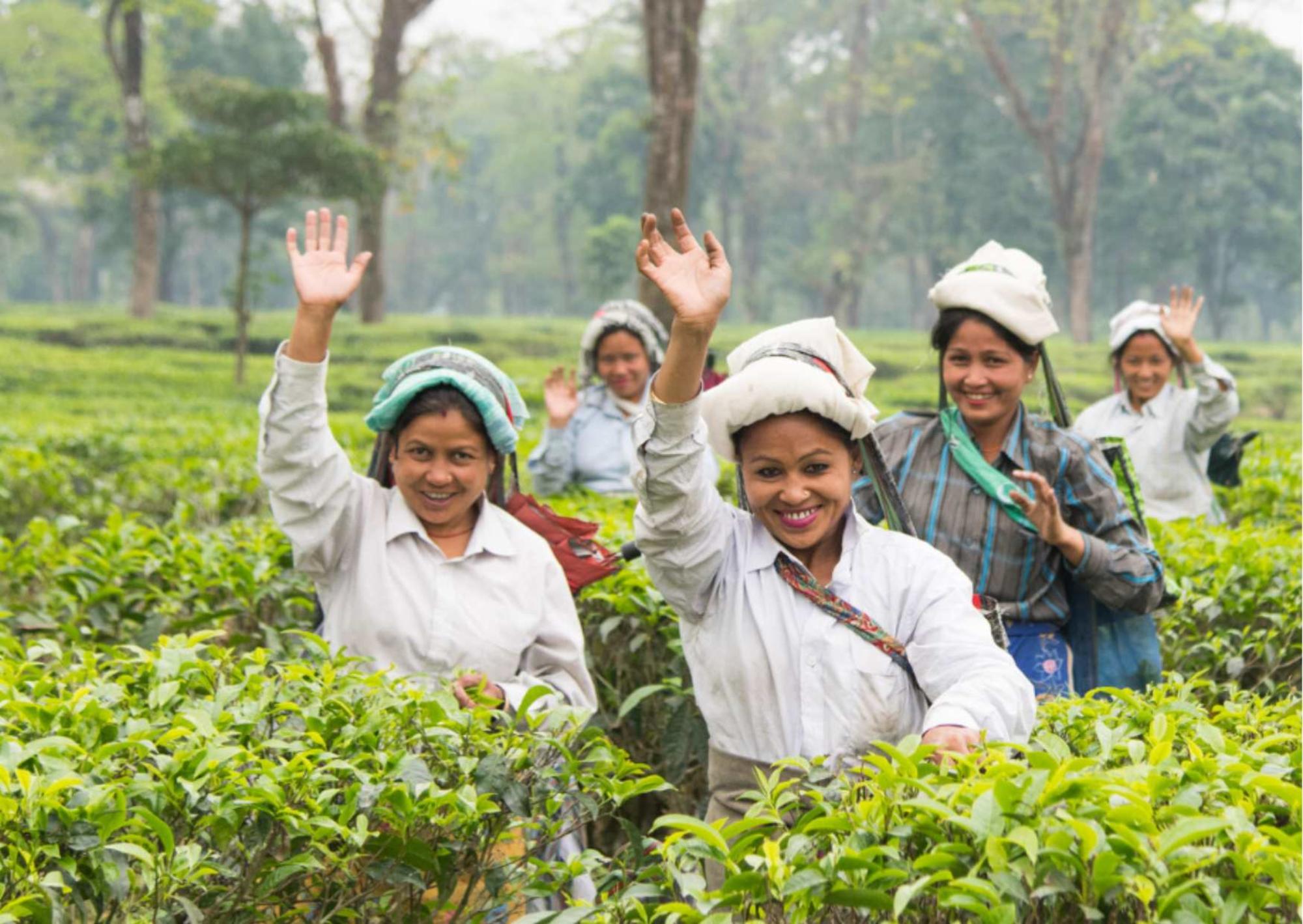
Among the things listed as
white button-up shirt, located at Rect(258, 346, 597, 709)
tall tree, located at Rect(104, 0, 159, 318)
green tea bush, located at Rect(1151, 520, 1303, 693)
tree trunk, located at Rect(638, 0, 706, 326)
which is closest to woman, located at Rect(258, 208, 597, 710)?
white button-up shirt, located at Rect(258, 346, 597, 709)

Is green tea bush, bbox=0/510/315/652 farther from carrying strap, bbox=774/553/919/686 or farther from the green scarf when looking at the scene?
the green scarf

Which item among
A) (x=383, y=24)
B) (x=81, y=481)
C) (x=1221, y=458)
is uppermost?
(x=383, y=24)

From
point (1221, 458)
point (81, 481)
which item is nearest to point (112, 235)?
point (81, 481)

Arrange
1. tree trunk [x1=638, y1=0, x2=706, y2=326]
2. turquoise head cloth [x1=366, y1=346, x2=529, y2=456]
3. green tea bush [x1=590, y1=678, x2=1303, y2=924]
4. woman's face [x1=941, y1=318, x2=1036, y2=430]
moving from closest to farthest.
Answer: green tea bush [x1=590, y1=678, x2=1303, y2=924] → turquoise head cloth [x1=366, y1=346, x2=529, y2=456] → woman's face [x1=941, y1=318, x2=1036, y2=430] → tree trunk [x1=638, y1=0, x2=706, y2=326]

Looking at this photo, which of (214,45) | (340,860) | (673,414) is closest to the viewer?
(340,860)

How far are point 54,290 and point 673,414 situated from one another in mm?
46658

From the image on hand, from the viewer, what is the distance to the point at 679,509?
2.41 meters

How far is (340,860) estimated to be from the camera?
204 cm

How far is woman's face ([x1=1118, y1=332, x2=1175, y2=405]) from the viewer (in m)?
5.66

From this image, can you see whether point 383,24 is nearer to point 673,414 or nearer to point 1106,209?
point 673,414

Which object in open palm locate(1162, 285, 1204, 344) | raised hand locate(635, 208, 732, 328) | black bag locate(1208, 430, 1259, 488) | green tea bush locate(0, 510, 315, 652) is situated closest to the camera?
raised hand locate(635, 208, 732, 328)

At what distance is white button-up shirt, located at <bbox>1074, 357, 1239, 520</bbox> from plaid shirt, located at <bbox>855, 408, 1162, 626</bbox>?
2469 millimetres

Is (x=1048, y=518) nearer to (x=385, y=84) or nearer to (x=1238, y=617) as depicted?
(x=1238, y=617)

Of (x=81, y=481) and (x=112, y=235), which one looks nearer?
(x=81, y=481)
